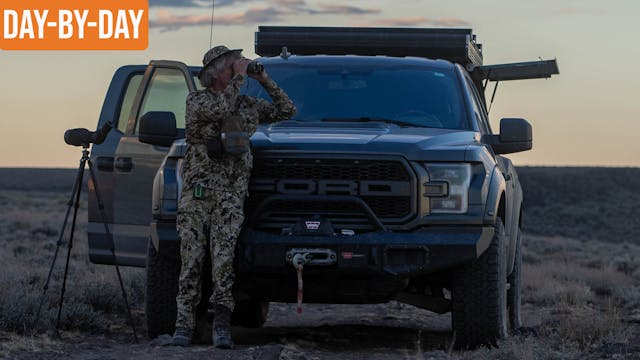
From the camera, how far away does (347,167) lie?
27.1ft

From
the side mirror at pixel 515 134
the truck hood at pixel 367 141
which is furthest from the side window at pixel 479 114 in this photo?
the truck hood at pixel 367 141

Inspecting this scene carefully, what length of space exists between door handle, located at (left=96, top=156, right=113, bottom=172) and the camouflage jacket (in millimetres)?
2255

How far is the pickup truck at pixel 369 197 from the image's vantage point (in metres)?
8.23

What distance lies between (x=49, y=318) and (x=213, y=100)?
9.69 ft

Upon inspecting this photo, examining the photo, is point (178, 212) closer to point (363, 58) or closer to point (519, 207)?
point (363, 58)

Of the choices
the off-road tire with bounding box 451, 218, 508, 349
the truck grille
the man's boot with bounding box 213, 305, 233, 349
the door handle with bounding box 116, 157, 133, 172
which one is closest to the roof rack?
the door handle with bounding box 116, 157, 133, 172

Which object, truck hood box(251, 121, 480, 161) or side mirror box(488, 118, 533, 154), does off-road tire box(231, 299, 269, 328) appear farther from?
side mirror box(488, 118, 533, 154)

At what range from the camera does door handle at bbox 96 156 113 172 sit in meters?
10.6

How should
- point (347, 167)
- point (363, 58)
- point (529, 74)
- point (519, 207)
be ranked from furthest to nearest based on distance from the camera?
point (529, 74), point (519, 207), point (363, 58), point (347, 167)

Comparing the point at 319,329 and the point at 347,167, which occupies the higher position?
the point at 347,167

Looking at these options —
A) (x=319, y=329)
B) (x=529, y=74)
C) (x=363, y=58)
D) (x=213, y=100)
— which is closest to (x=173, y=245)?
(x=213, y=100)

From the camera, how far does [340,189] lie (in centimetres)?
824

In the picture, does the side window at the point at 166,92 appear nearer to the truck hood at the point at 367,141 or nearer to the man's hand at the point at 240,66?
the truck hood at the point at 367,141

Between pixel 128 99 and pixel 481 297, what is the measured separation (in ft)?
13.0
